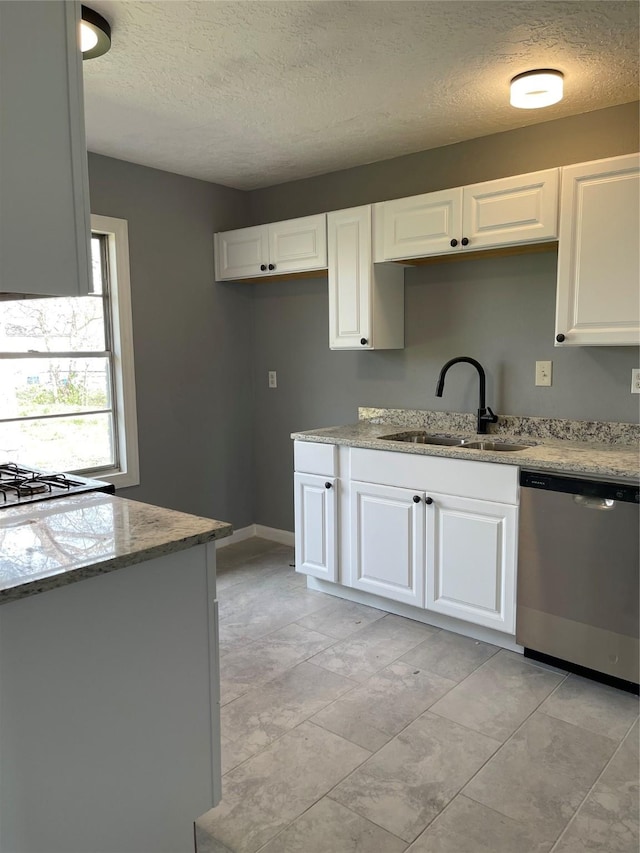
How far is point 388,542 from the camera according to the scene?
3107mm

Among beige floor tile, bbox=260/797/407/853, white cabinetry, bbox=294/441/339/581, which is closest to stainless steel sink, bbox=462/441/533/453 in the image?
white cabinetry, bbox=294/441/339/581

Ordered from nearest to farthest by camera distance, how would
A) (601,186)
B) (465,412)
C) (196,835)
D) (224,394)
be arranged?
1. (196,835)
2. (601,186)
3. (465,412)
4. (224,394)

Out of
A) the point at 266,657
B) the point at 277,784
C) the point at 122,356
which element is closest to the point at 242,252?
the point at 122,356

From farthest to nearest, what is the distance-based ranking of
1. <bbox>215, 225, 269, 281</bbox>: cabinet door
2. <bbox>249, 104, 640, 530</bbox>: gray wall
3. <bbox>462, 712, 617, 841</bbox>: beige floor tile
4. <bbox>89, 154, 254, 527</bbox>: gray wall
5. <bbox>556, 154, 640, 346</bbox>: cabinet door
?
<bbox>215, 225, 269, 281</bbox>: cabinet door
<bbox>89, 154, 254, 527</bbox>: gray wall
<bbox>249, 104, 640, 530</bbox>: gray wall
<bbox>556, 154, 640, 346</bbox>: cabinet door
<bbox>462, 712, 617, 841</bbox>: beige floor tile

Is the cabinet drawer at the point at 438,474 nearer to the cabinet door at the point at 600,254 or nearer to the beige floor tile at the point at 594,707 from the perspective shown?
the cabinet door at the point at 600,254

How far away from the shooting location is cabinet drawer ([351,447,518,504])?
268cm

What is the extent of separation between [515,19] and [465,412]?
1.85m

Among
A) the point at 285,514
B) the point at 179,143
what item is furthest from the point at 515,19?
the point at 285,514

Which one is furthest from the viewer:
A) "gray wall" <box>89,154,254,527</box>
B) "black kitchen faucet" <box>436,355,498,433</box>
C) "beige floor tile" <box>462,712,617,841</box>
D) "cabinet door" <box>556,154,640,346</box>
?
"gray wall" <box>89,154,254,527</box>

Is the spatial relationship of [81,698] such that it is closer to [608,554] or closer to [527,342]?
[608,554]

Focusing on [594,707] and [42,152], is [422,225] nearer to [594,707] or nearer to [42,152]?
[42,152]

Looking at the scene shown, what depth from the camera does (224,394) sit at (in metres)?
4.22

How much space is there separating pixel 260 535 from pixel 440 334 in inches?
77.2

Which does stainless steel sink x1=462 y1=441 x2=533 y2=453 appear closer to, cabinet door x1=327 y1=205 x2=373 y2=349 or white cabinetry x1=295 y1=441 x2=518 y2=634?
white cabinetry x1=295 y1=441 x2=518 y2=634
